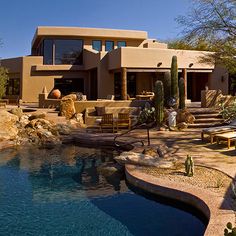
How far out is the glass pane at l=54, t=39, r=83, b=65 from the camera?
36281 mm

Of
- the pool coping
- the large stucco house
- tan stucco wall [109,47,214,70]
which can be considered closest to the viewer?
the pool coping

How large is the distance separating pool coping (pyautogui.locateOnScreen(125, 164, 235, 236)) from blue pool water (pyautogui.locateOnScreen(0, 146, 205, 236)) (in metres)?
0.35

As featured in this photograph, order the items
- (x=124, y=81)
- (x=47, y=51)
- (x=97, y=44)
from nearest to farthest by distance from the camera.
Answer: (x=124, y=81), (x=47, y=51), (x=97, y=44)

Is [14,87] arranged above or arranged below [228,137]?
above

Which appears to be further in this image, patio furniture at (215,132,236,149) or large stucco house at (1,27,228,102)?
large stucco house at (1,27,228,102)

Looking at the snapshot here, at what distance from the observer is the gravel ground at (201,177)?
30.0 ft

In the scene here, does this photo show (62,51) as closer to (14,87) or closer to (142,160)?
(14,87)

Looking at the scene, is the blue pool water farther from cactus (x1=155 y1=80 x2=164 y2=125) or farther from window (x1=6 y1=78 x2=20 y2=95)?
window (x1=6 y1=78 x2=20 y2=95)

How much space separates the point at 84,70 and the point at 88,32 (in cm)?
408

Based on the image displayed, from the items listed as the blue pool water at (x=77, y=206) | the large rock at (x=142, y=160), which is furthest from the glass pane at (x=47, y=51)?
the large rock at (x=142, y=160)

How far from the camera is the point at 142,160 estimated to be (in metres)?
12.2

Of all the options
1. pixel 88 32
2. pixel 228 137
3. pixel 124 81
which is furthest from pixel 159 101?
pixel 88 32

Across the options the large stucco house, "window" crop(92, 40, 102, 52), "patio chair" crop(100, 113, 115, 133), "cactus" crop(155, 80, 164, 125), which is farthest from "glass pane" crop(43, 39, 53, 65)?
"cactus" crop(155, 80, 164, 125)

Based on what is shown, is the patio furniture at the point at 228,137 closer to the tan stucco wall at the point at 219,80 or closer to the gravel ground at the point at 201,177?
the gravel ground at the point at 201,177
